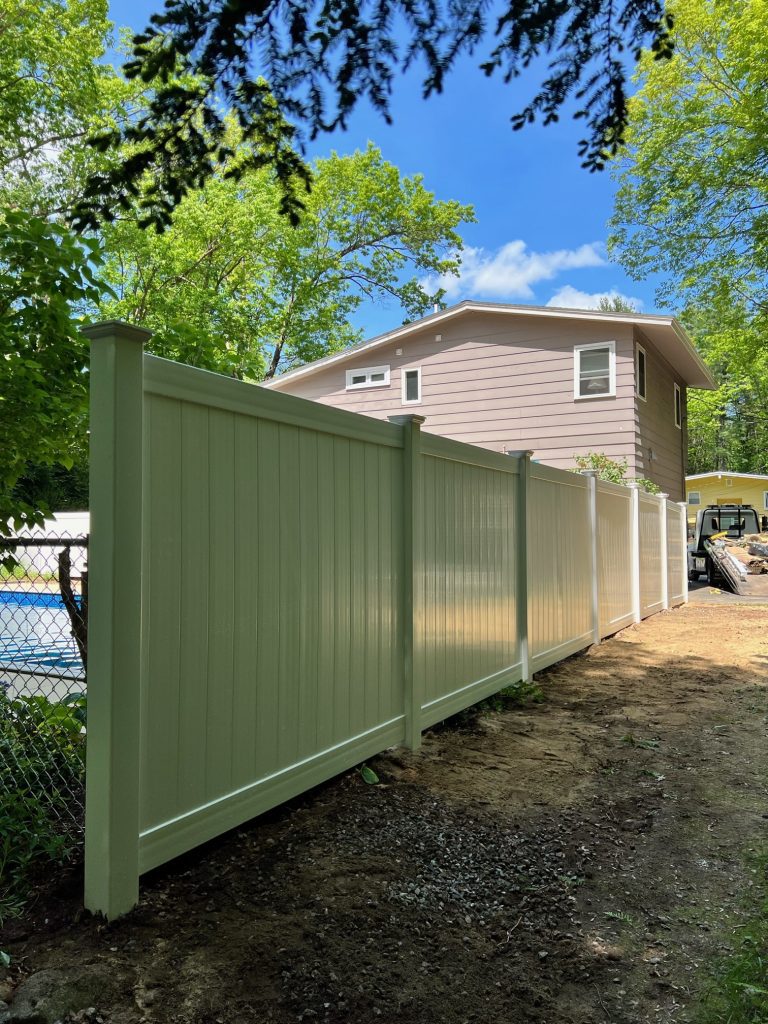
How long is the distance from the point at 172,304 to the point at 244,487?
13645mm

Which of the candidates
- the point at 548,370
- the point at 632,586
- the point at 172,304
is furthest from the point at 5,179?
the point at 632,586

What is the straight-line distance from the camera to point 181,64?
8.02 ft

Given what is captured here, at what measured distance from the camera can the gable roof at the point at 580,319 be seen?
1173 centimetres

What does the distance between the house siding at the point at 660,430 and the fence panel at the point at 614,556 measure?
382 centimetres

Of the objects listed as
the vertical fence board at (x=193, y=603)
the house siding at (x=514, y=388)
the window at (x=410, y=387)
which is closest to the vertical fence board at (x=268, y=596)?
the vertical fence board at (x=193, y=603)

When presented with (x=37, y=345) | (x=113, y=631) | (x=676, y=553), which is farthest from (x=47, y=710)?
(x=676, y=553)

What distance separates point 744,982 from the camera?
195 cm

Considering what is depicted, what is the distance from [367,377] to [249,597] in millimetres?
12083

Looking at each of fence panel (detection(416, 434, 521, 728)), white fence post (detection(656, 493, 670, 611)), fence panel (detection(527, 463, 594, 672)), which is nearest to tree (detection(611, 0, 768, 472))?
white fence post (detection(656, 493, 670, 611))

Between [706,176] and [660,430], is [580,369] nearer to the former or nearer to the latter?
[660,430]

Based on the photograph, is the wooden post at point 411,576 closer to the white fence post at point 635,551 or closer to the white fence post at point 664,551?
the white fence post at point 635,551

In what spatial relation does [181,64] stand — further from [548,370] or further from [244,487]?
[548,370]

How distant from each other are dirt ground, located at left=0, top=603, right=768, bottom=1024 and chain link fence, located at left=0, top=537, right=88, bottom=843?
0.53 m

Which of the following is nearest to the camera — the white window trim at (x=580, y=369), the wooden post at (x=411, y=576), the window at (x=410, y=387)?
the wooden post at (x=411, y=576)
